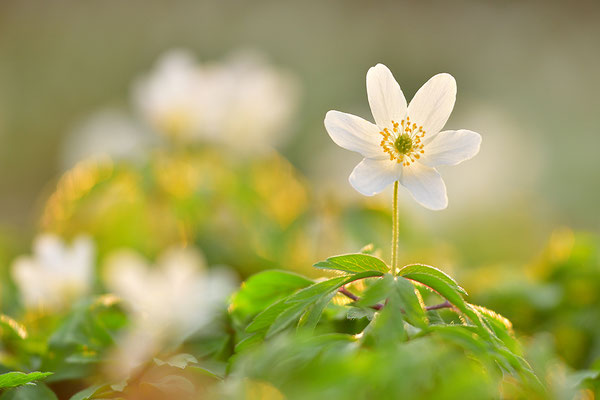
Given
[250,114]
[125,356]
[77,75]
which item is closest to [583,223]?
[250,114]

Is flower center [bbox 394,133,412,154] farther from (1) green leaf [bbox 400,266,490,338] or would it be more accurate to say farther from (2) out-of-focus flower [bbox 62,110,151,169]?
(2) out-of-focus flower [bbox 62,110,151,169]

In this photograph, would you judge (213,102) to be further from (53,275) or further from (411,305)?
(411,305)

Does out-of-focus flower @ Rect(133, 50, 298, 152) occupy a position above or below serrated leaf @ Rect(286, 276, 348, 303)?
above

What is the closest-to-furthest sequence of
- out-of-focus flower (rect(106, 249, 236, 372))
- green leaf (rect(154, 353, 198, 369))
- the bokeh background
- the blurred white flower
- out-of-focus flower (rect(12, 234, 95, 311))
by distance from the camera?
green leaf (rect(154, 353, 198, 369)) < out-of-focus flower (rect(106, 249, 236, 372)) < out-of-focus flower (rect(12, 234, 95, 311)) < the blurred white flower < the bokeh background

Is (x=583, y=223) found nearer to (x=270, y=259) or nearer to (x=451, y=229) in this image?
(x=451, y=229)

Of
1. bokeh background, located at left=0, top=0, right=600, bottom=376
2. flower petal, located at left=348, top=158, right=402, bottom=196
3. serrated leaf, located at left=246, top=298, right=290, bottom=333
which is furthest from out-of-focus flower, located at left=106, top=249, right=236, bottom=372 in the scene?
bokeh background, located at left=0, top=0, right=600, bottom=376

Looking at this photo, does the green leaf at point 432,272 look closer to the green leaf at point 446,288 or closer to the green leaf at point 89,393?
the green leaf at point 446,288
